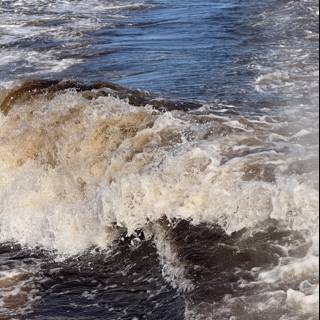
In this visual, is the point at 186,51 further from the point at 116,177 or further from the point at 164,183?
the point at 164,183

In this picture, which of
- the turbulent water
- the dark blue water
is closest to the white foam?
the turbulent water

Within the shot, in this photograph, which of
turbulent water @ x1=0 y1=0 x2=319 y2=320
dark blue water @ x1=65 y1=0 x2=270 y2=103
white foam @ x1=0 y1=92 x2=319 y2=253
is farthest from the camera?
dark blue water @ x1=65 y1=0 x2=270 y2=103

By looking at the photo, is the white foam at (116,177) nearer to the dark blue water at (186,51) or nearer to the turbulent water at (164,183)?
the turbulent water at (164,183)

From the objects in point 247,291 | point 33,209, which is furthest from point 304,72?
point 247,291

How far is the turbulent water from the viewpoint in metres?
6.12

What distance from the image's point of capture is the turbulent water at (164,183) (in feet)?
20.1

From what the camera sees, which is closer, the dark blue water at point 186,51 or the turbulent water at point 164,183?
the turbulent water at point 164,183

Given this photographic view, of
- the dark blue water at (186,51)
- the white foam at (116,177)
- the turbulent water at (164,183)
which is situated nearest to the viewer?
the turbulent water at (164,183)

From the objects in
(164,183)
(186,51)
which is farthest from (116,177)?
(186,51)

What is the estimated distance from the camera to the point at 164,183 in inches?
293

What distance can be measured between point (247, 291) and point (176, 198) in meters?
1.73

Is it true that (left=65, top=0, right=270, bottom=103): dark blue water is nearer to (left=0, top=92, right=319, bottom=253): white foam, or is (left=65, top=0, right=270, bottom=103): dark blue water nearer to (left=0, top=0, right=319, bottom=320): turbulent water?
(left=0, top=0, right=319, bottom=320): turbulent water

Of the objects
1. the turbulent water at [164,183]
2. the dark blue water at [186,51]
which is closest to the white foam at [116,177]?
the turbulent water at [164,183]

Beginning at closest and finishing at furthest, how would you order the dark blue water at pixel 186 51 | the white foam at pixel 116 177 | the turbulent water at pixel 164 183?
the turbulent water at pixel 164 183
the white foam at pixel 116 177
the dark blue water at pixel 186 51
